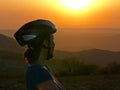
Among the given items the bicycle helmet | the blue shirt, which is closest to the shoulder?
the blue shirt

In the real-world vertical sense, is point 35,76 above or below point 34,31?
below

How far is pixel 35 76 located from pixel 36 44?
40 centimetres

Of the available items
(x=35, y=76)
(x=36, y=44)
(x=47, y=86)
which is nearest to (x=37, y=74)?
(x=35, y=76)

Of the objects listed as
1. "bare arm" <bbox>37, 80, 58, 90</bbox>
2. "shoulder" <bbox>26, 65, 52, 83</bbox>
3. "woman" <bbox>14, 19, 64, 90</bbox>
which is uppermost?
"woman" <bbox>14, 19, 64, 90</bbox>

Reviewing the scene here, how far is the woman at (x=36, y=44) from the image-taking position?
4.06m

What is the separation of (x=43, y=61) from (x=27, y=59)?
15 centimetres

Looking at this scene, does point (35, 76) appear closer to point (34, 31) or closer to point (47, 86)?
point (47, 86)

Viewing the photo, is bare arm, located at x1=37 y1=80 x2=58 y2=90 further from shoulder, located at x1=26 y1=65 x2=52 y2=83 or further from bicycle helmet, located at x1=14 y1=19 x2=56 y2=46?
bicycle helmet, located at x1=14 y1=19 x2=56 y2=46

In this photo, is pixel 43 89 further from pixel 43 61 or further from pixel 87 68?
pixel 87 68

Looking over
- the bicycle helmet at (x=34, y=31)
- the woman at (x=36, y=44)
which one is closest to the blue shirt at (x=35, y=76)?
the woman at (x=36, y=44)

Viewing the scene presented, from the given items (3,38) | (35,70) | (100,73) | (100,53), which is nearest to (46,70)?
(35,70)

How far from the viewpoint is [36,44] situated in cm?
432

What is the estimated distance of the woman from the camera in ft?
13.3

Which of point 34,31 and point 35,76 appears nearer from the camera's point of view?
point 35,76
